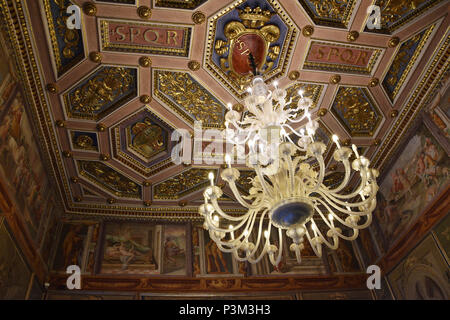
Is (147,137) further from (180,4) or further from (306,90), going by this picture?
(306,90)

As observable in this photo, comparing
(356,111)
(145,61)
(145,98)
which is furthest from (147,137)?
(356,111)

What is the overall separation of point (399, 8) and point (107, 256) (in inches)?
325

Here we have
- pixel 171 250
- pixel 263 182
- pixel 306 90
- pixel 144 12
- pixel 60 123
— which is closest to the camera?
pixel 263 182

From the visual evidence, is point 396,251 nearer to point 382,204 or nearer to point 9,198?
point 382,204

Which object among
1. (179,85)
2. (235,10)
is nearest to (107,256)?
(179,85)

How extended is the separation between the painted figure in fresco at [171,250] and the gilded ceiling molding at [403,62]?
20.4 feet

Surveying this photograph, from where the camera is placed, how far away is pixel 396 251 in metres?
8.48

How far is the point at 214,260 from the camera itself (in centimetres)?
923

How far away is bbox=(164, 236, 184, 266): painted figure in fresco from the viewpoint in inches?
359

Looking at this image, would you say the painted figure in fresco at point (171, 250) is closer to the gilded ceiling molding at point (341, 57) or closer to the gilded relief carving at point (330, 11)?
the gilded ceiling molding at point (341, 57)

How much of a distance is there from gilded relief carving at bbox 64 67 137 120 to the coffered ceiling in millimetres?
22

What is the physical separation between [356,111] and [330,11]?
103 inches

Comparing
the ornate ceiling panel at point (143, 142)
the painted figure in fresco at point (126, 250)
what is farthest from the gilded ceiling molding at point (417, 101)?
the painted figure in fresco at point (126, 250)

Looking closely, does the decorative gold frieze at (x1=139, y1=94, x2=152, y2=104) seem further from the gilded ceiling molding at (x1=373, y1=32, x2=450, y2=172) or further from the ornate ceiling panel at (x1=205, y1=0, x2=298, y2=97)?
the gilded ceiling molding at (x1=373, y1=32, x2=450, y2=172)
